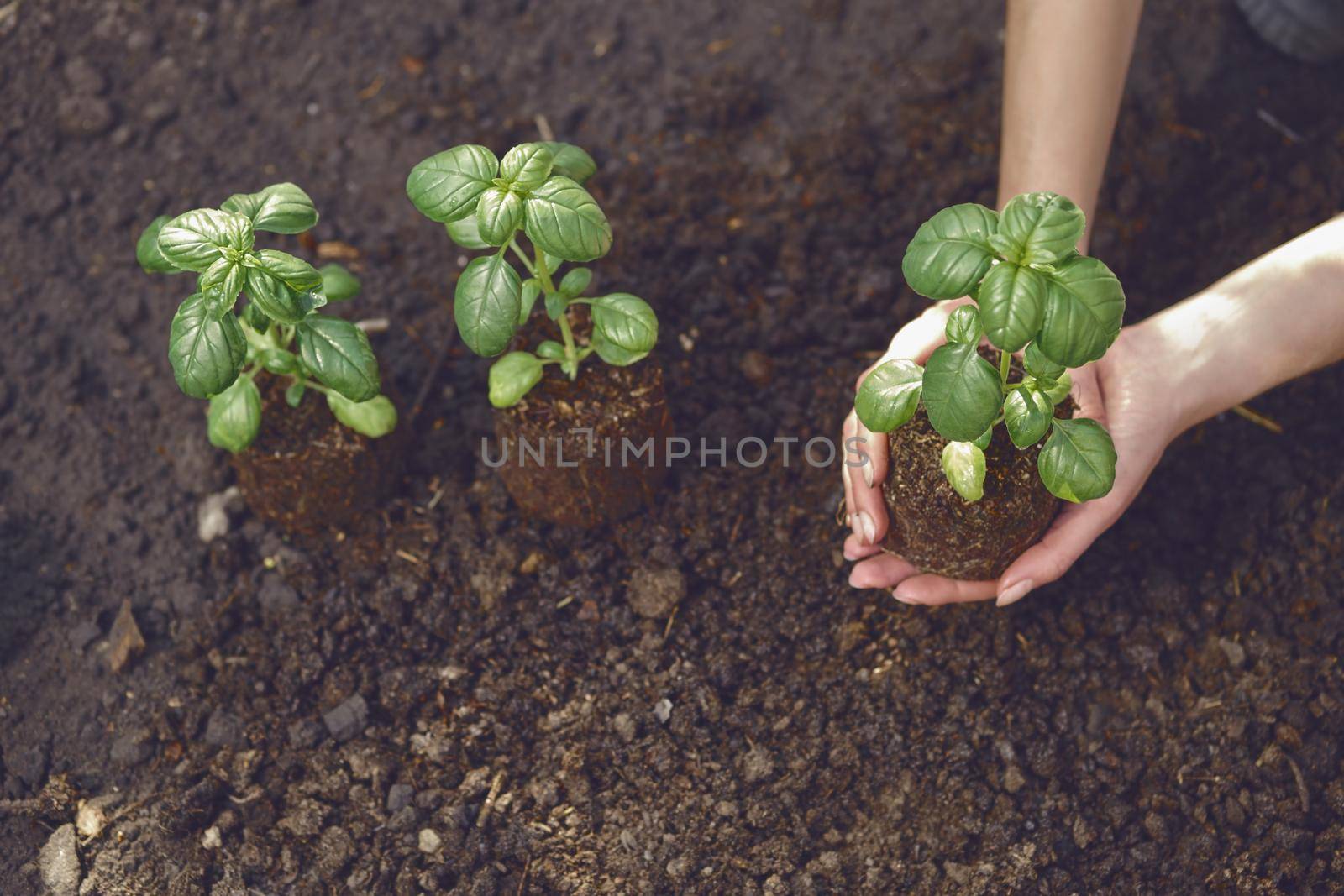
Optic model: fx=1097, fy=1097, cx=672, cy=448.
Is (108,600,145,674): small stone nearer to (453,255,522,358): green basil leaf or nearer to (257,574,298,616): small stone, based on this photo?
(257,574,298,616): small stone

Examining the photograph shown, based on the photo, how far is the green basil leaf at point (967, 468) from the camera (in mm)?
2088

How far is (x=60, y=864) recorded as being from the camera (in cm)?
241

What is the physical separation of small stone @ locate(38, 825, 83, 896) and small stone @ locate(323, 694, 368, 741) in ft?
1.92

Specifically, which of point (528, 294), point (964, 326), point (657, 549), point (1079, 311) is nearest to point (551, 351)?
point (528, 294)

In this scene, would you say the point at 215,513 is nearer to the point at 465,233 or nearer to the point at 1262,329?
the point at 465,233

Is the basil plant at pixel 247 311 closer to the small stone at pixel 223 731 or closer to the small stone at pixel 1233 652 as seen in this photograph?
the small stone at pixel 223 731

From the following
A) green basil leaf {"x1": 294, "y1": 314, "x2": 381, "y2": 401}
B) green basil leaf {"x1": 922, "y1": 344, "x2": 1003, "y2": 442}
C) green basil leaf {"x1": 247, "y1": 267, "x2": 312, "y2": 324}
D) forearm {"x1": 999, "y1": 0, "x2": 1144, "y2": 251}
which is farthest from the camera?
forearm {"x1": 999, "y1": 0, "x2": 1144, "y2": 251}

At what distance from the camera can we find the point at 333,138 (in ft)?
11.1

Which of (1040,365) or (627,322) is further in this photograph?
(627,322)

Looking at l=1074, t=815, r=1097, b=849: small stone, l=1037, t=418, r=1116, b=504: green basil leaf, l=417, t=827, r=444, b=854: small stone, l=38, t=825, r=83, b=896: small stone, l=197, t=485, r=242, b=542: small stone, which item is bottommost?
l=1074, t=815, r=1097, b=849: small stone

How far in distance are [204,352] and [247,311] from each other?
26cm

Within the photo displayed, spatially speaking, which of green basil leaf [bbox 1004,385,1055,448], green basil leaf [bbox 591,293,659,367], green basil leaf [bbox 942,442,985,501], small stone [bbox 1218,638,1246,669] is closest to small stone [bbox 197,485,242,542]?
green basil leaf [bbox 591,293,659,367]

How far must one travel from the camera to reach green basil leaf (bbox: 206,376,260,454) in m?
2.39

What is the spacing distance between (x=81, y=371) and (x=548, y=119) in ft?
5.02
